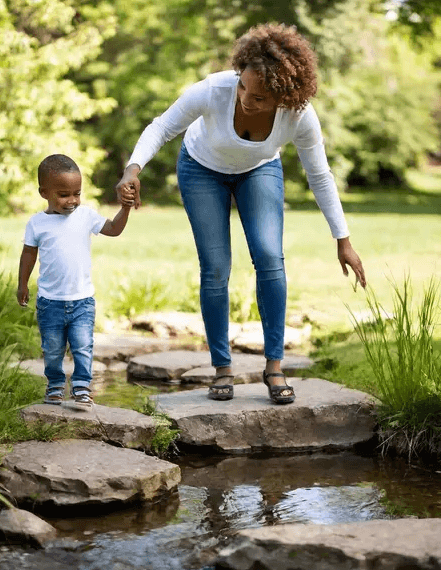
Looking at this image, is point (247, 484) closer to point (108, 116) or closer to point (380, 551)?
point (380, 551)

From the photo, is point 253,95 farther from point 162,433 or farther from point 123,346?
point 123,346

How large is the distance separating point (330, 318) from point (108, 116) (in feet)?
58.9

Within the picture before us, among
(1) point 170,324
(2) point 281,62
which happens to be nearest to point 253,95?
(2) point 281,62

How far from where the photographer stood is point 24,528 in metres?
3.09

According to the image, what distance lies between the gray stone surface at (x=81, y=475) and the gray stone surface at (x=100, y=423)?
20cm

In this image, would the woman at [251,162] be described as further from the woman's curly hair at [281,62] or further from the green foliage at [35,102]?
the green foliage at [35,102]

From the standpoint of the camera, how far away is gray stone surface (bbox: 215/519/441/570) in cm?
270

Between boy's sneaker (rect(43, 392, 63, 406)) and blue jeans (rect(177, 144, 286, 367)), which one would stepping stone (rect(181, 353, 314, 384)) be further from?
boy's sneaker (rect(43, 392, 63, 406))

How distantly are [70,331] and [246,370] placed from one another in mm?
1578

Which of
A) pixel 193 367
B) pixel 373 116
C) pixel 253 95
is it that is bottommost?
pixel 193 367

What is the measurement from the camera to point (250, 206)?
4379mm

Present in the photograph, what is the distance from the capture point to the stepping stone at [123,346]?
239 inches

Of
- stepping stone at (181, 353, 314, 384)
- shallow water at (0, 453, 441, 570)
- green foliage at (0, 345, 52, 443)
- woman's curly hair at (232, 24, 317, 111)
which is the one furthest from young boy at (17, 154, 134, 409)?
stepping stone at (181, 353, 314, 384)

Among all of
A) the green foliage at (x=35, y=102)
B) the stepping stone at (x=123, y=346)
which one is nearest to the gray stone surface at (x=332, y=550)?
the stepping stone at (x=123, y=346)
